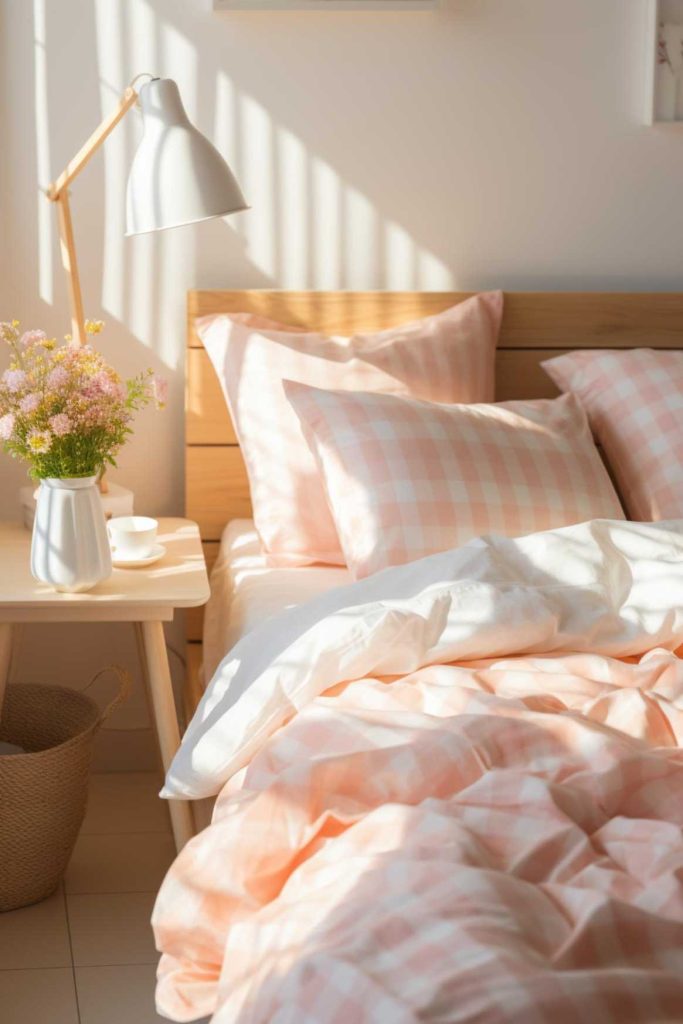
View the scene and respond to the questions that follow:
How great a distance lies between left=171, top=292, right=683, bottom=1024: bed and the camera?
3.49 ft

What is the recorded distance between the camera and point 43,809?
224 centimetres

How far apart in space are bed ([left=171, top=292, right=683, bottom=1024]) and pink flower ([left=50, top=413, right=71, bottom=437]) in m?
0.44

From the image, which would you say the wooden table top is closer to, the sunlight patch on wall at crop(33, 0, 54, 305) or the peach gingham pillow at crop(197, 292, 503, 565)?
the peach gingham pillow at crop(197, 292, 503, 565)

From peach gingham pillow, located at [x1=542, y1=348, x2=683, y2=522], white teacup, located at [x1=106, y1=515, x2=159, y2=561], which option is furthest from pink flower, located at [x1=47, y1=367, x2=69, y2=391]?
peach gingham pillow, located at [x1=542, y1=348, x2=683, y2=522]

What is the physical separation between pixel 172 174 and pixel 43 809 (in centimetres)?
114

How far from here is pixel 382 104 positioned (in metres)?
2.70

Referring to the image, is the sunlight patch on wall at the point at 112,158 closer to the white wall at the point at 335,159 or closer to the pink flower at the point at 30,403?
the white wall at the point at 335,159

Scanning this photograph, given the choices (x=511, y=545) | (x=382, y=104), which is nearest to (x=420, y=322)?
(x=382, y=104)

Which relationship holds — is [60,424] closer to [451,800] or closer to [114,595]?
[114,595]

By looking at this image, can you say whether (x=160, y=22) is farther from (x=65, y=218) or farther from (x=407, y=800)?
(x=407, y=800)

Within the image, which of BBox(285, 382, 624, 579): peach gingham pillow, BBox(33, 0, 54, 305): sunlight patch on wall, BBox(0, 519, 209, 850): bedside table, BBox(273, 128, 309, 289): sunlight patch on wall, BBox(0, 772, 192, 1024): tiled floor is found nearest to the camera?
BBox(0, 772, 192, 1024): tiled floor

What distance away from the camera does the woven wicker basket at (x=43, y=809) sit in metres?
2.20

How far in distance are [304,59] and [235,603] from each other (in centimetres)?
118

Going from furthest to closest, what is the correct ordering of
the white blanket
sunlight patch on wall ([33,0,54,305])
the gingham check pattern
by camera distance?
sunlight patch on wall ([33,0,54,305]), the white blanket, the gingham check pattern
